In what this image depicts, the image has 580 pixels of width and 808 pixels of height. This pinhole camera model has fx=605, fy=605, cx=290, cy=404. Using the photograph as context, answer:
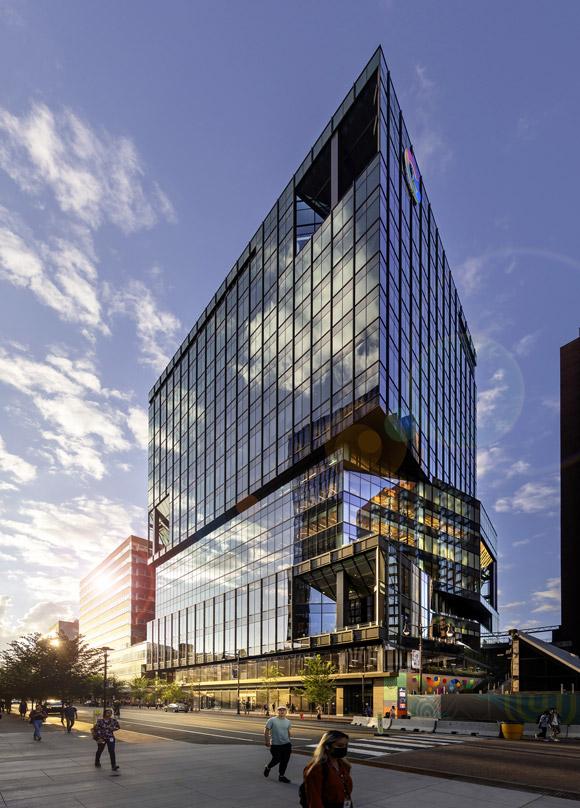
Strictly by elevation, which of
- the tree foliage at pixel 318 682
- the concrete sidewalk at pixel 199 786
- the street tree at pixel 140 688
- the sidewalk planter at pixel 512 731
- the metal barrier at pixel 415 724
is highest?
the concrete sidewalk at pixel 199 786

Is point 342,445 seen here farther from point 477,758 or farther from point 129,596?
point 129,596

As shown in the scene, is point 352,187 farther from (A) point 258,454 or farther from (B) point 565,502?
(B) point 565,502

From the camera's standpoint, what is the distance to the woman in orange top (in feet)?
20.3

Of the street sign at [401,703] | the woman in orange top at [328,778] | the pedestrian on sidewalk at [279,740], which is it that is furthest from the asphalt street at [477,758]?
the street sign at [401,703]

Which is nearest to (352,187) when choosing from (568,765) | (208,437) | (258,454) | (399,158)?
(399,158)

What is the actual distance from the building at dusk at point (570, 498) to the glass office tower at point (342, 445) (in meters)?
12.2

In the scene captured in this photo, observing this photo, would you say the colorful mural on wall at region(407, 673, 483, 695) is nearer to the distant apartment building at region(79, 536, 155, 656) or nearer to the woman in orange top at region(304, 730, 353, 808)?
the woman in orange top at region(304, 730, 353, 808)

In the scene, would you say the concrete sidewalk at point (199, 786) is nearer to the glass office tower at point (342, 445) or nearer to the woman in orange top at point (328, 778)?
the woman in orange top at point (328, 778)

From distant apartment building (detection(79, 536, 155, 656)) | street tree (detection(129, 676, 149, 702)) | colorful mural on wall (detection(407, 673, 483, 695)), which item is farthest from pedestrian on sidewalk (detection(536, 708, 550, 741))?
distant apartment building (detection(79, 536, 155, 656))

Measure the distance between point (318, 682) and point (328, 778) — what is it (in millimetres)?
52436

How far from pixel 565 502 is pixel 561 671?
2450 inches

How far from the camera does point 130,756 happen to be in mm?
19719

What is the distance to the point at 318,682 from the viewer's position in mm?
54219

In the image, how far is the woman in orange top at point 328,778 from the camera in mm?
6176
